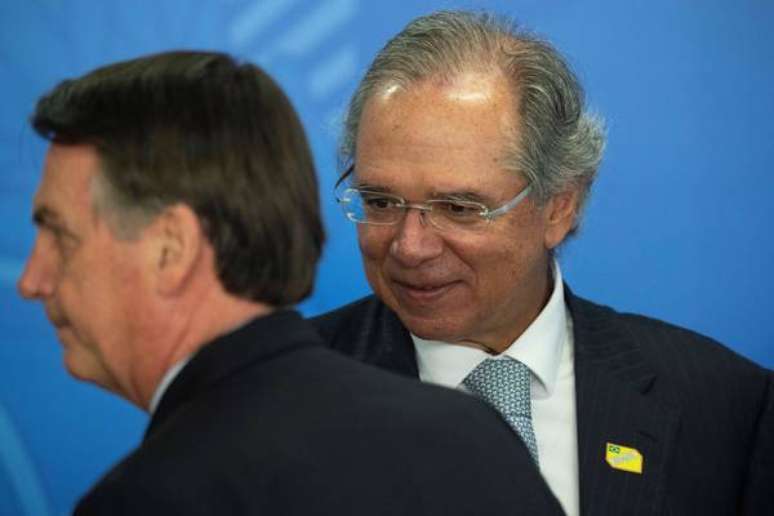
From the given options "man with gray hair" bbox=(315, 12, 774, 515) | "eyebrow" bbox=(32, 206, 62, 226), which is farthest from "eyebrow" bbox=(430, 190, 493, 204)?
"eyebrow" bbox=(32, 206, 62, 226)

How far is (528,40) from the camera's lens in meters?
2.21

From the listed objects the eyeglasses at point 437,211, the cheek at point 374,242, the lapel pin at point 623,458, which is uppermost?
the eyeglasses at point 437,211

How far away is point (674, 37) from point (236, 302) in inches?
71.8

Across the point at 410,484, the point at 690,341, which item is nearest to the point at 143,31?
the point at 690,341

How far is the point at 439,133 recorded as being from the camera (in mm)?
2035

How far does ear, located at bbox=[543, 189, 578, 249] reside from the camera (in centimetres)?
219

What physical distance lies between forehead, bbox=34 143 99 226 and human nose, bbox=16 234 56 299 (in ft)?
0.18

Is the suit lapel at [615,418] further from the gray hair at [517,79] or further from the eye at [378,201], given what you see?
the eye at [378,201]

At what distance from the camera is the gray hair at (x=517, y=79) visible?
2.11m

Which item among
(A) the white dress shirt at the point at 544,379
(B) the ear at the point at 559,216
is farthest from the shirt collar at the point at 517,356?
(B) the ear at the point at 559,216

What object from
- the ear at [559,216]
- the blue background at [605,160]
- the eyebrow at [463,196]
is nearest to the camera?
the eyebrow at [463,196]

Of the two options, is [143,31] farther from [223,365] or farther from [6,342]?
[223,365]

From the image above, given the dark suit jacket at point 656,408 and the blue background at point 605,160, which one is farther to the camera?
the blue background at point 605,160

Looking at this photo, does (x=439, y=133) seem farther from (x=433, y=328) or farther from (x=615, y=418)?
(x=615, y=418)
